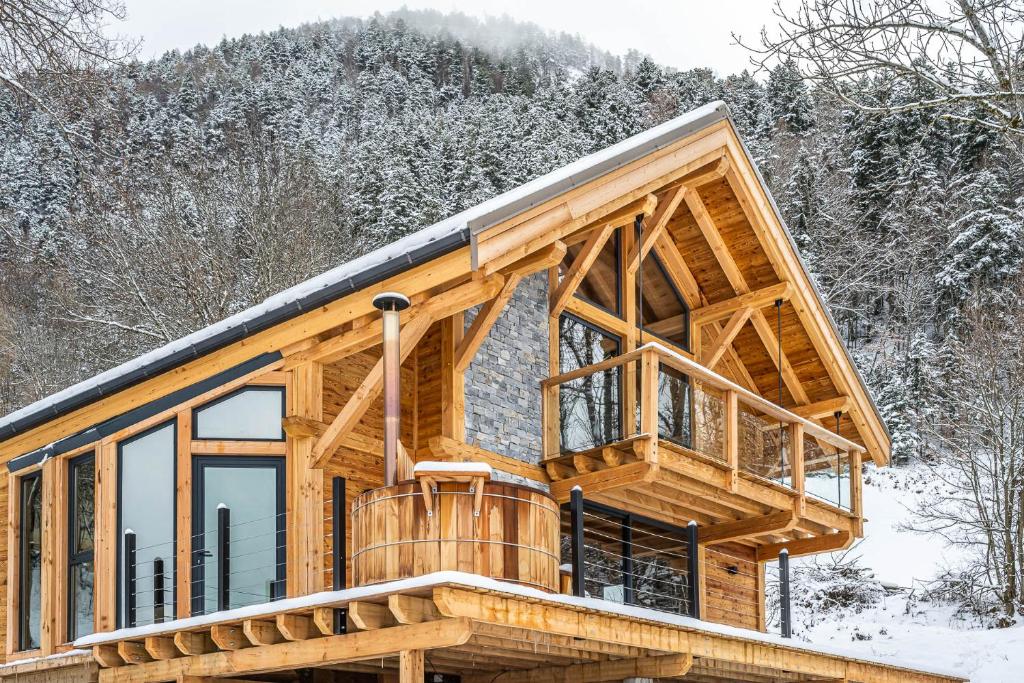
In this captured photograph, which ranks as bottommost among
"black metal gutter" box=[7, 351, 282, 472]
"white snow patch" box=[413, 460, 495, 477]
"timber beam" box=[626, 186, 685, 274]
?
"white snow patch" box=[413, 460, 495, 477]

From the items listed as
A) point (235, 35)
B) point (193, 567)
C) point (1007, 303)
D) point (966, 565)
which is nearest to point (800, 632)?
point (966, 565)

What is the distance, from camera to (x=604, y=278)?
1312cm

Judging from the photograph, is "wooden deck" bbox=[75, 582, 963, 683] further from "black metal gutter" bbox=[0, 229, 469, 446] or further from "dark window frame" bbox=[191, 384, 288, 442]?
"black metal gutter" bbox=[0, 229, 469, 446]

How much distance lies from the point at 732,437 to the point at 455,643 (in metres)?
4.99

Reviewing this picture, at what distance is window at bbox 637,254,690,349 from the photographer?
14000mm

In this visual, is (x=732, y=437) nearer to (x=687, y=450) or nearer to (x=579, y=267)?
(x=687, y=450)

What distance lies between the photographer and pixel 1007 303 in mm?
28938

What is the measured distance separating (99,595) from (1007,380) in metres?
19.0

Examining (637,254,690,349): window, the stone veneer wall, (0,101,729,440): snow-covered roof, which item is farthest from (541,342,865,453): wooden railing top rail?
(637,254,690,349): window

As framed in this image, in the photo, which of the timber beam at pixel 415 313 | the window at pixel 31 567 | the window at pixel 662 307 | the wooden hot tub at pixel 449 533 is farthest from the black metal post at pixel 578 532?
the window at pixel 31 567

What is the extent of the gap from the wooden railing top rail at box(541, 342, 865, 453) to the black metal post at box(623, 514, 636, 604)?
6.22 ft

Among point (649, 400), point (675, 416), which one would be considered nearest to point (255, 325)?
point (649, 400)

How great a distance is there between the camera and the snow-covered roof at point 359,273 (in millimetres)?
9297

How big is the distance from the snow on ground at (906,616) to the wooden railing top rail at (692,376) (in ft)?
13.8
